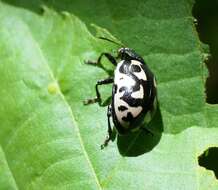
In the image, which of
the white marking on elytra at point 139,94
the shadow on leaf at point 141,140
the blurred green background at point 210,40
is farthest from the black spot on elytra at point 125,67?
the blurred green background at point 210,40

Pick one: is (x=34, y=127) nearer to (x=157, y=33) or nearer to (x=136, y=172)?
(x=136, y=172)

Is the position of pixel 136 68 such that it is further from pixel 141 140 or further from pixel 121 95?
pixel 141 140

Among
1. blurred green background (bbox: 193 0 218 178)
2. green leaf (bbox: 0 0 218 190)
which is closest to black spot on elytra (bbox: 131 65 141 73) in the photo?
green leaf (bbox: 0 0 218 190)

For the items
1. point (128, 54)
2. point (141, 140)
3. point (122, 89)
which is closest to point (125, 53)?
point (128, 54)

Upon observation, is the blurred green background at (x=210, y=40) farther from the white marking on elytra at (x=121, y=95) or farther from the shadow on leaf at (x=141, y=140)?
the white marking on elytra at (x=121, y=95)

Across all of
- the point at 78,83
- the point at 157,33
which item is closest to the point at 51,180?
the point at 78,83

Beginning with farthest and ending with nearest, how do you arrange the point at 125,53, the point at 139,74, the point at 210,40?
the point at 210,40 → the point at 125,53 → the point at 139,74
